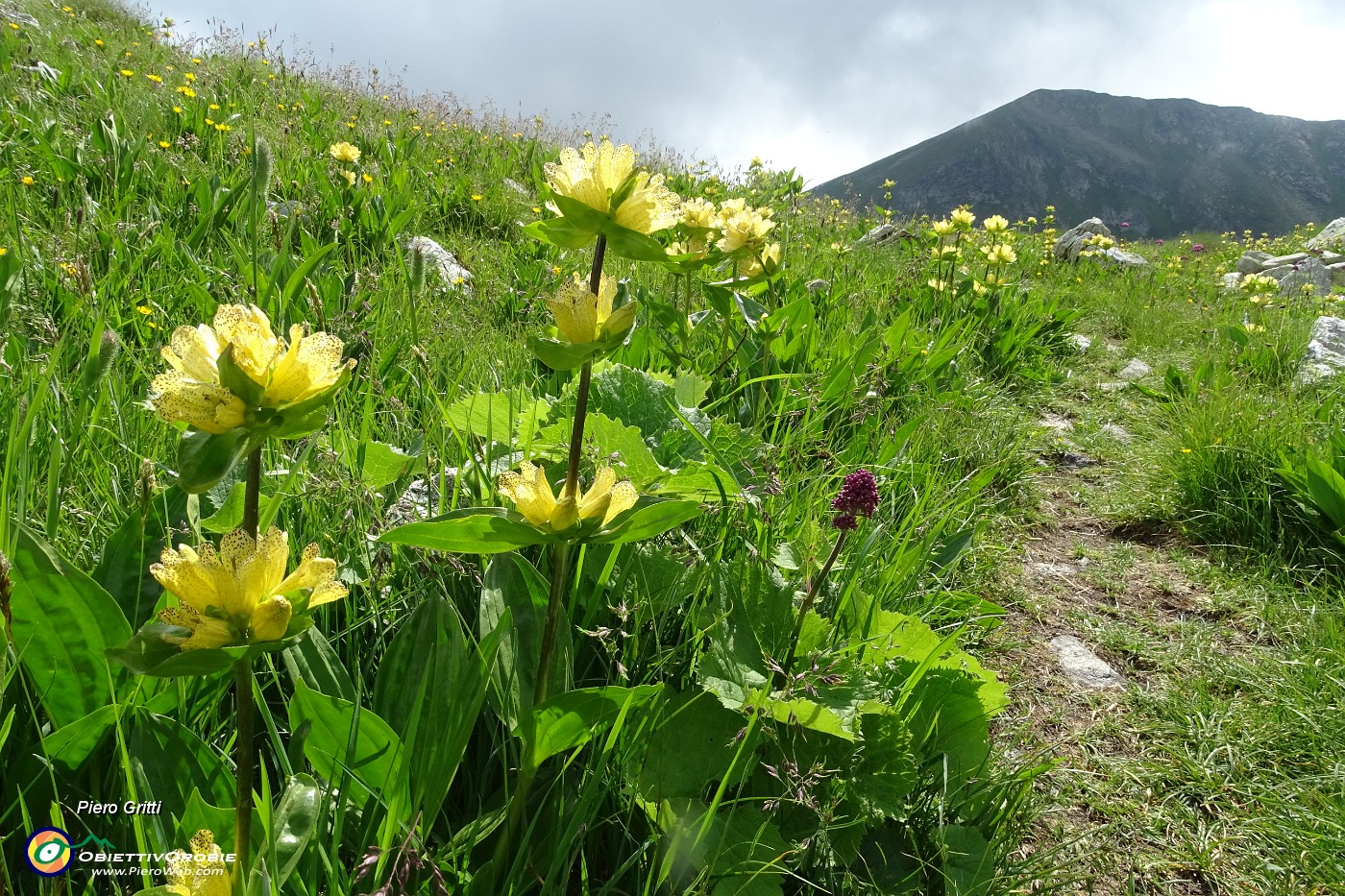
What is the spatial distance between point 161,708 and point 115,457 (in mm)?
811

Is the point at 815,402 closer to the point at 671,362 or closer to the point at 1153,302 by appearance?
the point at 671,362

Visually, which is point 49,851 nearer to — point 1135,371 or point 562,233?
point 562,233

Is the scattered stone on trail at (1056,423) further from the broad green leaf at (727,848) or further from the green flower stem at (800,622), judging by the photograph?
the broad green leaf at (727,848)

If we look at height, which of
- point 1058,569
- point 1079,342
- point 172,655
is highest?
point 1079,342

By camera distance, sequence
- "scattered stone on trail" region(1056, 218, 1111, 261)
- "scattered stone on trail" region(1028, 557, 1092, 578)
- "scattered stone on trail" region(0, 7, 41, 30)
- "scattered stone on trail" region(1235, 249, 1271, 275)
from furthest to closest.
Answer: "scattered stone on trail" region(1235, 249, 1271, 275)
"scattered stone on trail" region(1056, 218, 1111, 261)
"scattered stone on trail" region(0, 7, 41, 30)
"scattered stone on trail" region(1028, 557, 1092, 578)

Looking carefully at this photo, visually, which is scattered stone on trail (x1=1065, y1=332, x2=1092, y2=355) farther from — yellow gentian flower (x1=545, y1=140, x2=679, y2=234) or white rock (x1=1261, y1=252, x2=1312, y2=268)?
white rock (x1=1261, y1=252, x2=1312, y2=268)

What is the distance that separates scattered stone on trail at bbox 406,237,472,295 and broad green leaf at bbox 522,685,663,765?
2489 mm

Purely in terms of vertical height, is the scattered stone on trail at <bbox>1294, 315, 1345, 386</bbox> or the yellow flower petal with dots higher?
the scattered stone on trail at <bbox>1294, 315, 1345, 386</bbox>

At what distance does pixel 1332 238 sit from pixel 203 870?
19.0m

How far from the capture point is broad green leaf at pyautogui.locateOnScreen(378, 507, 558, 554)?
2.99ft

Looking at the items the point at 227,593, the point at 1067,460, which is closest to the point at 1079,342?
the point at 1067,460

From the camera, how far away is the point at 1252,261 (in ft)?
38.3

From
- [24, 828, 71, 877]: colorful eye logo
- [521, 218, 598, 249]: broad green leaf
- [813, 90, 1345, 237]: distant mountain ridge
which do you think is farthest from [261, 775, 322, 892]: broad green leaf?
[813, 90, 1345, 237]: distant mountain ridge

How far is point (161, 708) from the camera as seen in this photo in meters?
1.04
